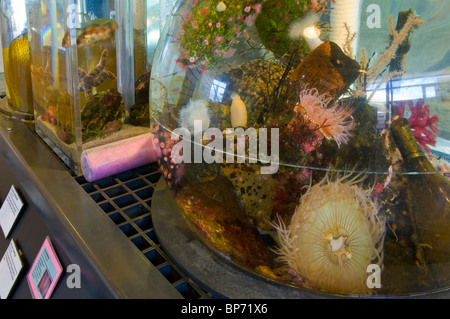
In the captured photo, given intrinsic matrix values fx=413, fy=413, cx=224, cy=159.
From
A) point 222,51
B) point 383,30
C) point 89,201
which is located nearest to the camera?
point 383,30

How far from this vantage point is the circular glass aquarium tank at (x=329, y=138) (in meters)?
0.55

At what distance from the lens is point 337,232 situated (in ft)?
1.92

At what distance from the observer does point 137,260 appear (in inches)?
27.6

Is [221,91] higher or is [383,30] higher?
[383,30]

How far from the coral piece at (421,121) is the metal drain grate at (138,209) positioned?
1.28ft

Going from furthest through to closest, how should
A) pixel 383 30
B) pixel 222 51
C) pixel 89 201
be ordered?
pixel 89 201, pixel 222 51, pixel 383 30

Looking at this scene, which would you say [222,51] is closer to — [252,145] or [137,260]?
[252,145]

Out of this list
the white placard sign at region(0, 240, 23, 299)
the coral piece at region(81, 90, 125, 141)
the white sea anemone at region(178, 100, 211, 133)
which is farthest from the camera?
the coral piece at region(81, 90, 125, 141)

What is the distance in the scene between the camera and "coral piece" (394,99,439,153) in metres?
0.55

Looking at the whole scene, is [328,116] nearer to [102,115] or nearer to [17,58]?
[102,115]
